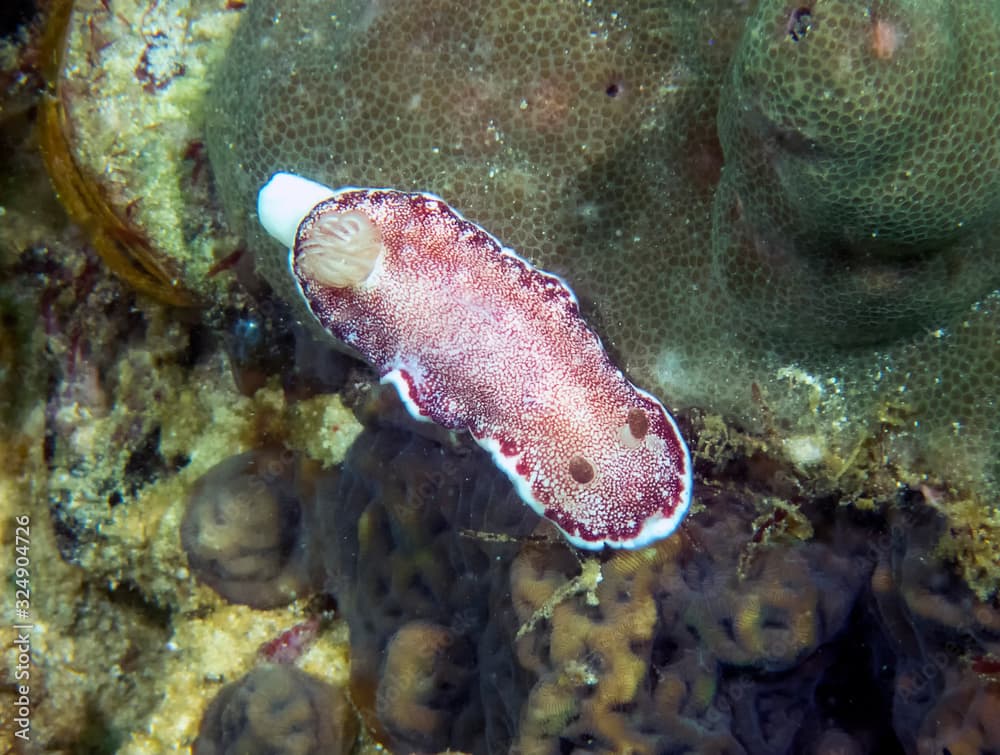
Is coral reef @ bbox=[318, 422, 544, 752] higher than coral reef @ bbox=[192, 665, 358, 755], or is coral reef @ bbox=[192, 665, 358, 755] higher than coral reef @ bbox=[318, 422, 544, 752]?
coral reef @ bbox=[318, 422, 544, 752]

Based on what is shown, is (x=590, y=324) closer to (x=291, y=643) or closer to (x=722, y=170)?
(x=722, y=170)

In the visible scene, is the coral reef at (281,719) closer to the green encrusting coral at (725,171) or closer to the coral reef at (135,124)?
the green encrusting coral at (725,171)

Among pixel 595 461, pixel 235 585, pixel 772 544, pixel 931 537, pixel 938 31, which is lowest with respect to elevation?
pixel 235 585

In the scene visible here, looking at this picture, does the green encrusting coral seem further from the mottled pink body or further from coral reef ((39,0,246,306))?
the mottled pink body

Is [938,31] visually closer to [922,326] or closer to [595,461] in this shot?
[922,326]

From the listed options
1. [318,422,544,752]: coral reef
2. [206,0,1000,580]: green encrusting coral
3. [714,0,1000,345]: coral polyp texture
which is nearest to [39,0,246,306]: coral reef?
[206,0,1000,580]: green encrusting coral

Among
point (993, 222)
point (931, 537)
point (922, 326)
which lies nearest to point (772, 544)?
point (931, 537)
